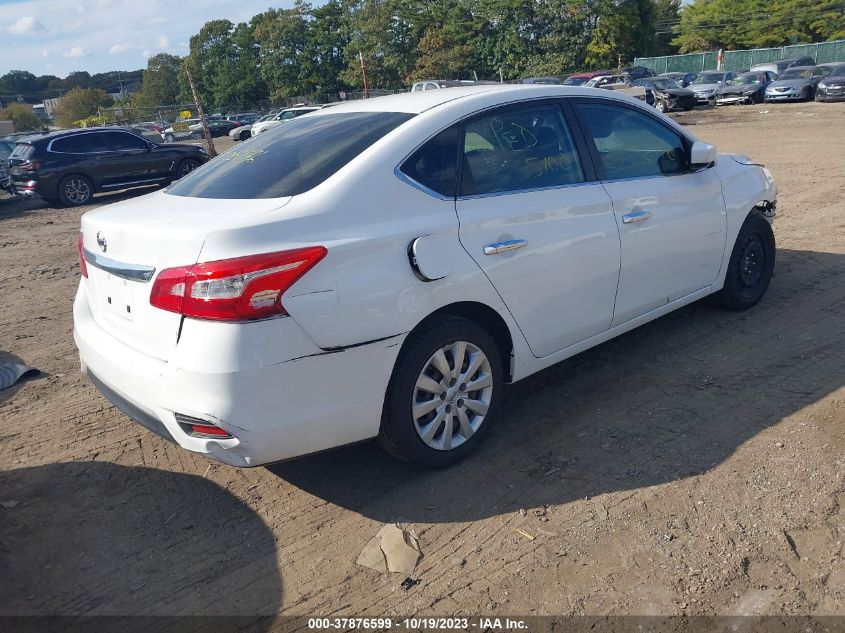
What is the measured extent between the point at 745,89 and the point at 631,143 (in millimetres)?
28871

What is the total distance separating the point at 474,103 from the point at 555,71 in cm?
5297

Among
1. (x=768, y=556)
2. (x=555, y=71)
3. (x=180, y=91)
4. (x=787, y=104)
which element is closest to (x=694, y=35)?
(x=555, y=71)

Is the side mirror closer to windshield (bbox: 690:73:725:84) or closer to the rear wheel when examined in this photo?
the rear wheel

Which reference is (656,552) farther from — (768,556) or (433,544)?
(433,544)

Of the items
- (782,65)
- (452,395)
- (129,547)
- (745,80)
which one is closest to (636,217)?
(452,395)

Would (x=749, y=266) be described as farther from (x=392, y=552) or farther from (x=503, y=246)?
(x=392, y=552)

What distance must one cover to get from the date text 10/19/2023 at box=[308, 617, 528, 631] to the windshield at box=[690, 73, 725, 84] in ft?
110

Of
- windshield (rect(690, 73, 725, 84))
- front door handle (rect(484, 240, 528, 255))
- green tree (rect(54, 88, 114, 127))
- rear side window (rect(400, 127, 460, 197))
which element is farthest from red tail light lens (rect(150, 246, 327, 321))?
green tree (rect(54, 88, 114, 127))

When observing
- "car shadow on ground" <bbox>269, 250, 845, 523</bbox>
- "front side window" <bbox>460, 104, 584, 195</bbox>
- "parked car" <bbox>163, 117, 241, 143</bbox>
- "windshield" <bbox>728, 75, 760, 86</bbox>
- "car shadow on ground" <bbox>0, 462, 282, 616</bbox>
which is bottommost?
"parked car" <bbox>163, 117, 241, 143</bbox>

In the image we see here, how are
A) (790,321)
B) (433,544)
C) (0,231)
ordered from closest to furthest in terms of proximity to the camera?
(433,544) < (790,321) < (0,231)

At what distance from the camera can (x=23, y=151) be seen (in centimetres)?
1603

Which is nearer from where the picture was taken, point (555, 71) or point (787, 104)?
point (787, 104)

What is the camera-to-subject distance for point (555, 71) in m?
53.1

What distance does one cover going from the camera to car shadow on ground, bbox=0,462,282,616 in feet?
9.32
